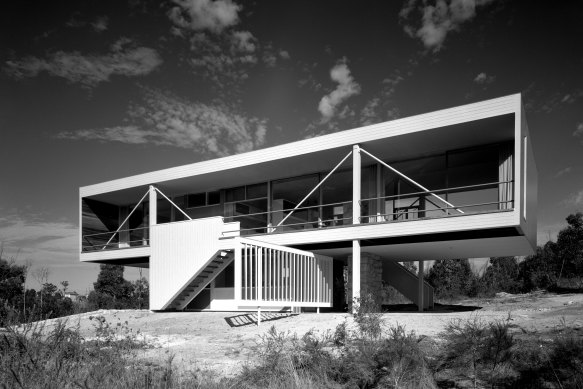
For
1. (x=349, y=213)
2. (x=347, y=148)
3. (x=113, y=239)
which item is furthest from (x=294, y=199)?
(x=113, y=239)

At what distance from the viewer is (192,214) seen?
22125mm

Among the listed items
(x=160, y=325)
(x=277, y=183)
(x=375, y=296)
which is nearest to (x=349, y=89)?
(x=277, y=183)

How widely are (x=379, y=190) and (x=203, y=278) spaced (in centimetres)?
734

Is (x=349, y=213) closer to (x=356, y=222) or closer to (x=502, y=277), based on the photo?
(x=356, y=222)

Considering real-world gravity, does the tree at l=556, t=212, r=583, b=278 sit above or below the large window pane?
below

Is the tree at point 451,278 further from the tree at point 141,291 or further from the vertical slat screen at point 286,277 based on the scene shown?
the tree at point 141,291

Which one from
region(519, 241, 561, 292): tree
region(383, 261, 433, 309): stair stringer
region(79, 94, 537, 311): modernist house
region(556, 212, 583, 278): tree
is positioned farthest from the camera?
region(519, 241, 561, 292): tree

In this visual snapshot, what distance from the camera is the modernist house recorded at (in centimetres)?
1352

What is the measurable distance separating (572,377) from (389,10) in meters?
13.9

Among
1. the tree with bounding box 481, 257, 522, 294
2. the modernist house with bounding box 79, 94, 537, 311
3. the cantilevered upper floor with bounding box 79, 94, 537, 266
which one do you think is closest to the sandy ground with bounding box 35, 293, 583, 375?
the modernist house with bounding box 79, 94, 537, 311

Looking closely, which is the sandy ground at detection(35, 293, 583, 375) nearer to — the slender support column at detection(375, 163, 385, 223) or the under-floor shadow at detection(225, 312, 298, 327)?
the under-floor shadow at detection(225, 312, 298, 327)

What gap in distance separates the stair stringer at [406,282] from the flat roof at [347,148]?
5.06 m

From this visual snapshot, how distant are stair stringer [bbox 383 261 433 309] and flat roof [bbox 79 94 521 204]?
5056 mm

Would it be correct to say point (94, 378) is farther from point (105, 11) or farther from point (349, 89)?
point (349, 89)
